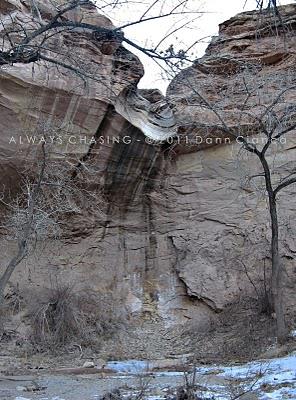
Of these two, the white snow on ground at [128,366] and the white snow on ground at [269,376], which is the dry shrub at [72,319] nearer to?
the white snow on ground at [128,366]

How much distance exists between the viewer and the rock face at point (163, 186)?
13.1 meters

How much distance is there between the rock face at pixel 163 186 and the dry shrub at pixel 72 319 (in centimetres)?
60

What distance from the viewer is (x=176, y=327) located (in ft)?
43.6

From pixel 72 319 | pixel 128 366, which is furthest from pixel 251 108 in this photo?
pixel 128 366

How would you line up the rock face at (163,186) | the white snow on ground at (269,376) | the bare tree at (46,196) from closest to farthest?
the white snow on ground at (269,376) < the bare tree at (46,196) < the rock face at (163,186)

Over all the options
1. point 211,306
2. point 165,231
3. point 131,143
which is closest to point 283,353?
point 211,306

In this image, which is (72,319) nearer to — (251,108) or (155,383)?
(155,383)

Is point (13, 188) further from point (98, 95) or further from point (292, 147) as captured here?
point (292, 147)

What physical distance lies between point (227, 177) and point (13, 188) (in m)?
5.44

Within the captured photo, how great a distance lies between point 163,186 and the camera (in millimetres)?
14977

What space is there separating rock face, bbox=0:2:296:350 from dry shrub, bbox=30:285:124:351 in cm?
60

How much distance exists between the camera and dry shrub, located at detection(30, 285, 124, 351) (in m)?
12.0

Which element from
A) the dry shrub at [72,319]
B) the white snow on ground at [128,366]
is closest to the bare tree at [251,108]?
the dry shrub at [72,319]

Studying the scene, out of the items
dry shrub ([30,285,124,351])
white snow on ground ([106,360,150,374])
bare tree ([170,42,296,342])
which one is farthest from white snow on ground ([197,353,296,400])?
bare tree ([170,42,296,342])
